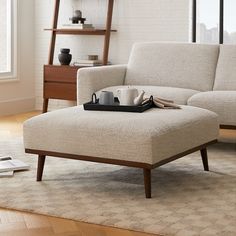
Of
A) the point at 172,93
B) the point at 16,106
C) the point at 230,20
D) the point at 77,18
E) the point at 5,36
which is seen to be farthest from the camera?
the point at 16,106

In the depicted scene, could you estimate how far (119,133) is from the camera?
3.48 metres

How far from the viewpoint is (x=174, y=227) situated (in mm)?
2980

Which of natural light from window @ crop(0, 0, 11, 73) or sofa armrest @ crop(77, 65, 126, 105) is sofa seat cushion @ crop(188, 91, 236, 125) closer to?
sofa armrest @ crop(77, 65, 126, 105)

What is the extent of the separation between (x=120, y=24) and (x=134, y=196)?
355 cm

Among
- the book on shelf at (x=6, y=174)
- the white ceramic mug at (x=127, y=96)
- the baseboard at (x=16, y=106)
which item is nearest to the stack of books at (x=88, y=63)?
the baseboard at (x=16, y=106)

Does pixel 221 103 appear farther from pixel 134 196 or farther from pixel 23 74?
pixel 23 74

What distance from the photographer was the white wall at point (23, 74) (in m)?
6.94

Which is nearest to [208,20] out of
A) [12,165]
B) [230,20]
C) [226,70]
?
[230,20]

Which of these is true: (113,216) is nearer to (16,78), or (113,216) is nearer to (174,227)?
(174,227)

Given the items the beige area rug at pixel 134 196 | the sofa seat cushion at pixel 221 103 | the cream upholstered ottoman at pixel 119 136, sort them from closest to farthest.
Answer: the beige area rug at pixel 134 196 < the cream upholstered ottoman at pixel 119 136 < the sofa seat cushion at pixel 221 103

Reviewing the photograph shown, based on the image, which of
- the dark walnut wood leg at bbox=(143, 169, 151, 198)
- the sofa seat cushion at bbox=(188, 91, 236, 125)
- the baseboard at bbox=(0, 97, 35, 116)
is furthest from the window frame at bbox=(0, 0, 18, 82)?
the dark walnut wood leg at bbox=(143, 169, 151, 198)

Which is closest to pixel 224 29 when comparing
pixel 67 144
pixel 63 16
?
pixel 63 16

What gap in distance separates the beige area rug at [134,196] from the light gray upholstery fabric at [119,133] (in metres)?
0.22

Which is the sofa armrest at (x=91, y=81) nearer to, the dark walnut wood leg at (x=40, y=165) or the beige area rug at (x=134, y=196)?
the beige area rug at (x=134, y=196)
